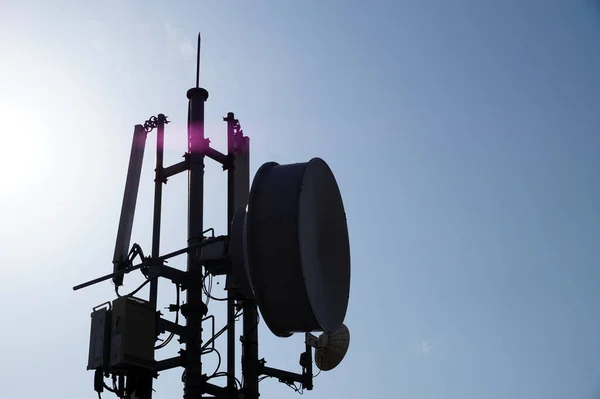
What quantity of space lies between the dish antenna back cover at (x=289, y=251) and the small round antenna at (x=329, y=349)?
17.1 ft

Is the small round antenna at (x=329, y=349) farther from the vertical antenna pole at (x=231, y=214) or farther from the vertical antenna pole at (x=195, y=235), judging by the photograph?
the vertical antenna pole at (x=195, y=235)

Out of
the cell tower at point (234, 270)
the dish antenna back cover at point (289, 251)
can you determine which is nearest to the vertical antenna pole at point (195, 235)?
the cell tower at point (234, 270)

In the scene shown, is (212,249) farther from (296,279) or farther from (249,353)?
(296,279)

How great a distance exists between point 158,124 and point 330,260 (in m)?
6.10

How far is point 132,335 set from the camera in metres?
15.1

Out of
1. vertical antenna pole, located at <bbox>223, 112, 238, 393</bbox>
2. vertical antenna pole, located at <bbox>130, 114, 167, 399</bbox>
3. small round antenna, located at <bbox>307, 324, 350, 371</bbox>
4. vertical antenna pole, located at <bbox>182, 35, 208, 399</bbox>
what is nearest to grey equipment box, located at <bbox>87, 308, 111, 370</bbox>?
vertical antenna pole, located at <bbox>130, 114, 167, 399</bbox>

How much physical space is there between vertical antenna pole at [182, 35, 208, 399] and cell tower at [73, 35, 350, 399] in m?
0.02

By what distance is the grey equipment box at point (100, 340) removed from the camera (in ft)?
49.2

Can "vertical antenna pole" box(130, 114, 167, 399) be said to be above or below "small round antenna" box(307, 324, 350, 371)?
above

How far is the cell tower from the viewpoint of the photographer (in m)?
13.6

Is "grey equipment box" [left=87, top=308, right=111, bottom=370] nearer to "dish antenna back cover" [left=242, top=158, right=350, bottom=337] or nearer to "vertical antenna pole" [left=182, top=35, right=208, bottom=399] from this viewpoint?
"vertical antenna pole" [left=182, top=35, right=208, bottom=399]

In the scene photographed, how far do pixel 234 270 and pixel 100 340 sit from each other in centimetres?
287

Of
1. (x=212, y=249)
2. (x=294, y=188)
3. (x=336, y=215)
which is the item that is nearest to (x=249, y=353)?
(x=212, y=249)

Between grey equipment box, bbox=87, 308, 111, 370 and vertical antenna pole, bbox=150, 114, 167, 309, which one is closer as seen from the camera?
grey equipment box, bbox=87, 308, 111, 370
